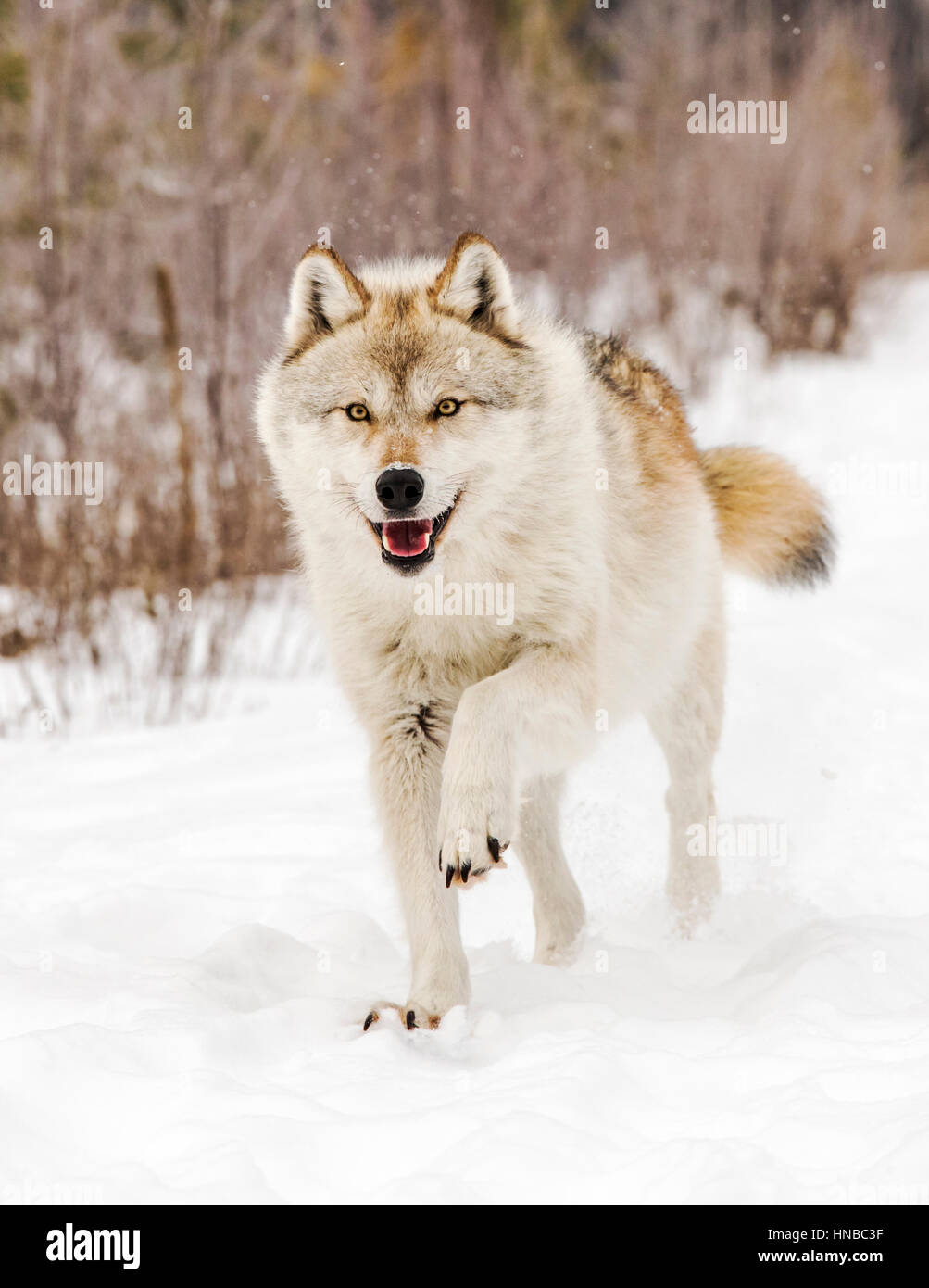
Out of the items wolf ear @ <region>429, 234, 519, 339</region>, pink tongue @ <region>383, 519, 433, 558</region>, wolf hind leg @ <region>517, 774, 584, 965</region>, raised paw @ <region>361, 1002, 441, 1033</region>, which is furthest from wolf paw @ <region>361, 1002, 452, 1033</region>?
wolf ear @ <region>429, 234, 519, 339</region>

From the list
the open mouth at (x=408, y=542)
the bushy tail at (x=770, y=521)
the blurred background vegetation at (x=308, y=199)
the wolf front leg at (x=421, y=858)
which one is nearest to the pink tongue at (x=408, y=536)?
the open mouth at (x=408, y=542)

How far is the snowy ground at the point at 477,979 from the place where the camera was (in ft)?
8.04

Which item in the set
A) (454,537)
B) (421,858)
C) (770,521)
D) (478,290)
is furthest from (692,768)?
(478,290)

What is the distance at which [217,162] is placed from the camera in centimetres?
763

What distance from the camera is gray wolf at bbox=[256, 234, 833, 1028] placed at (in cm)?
330

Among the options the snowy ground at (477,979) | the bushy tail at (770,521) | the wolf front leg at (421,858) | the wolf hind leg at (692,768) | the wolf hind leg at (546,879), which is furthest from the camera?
the bushy tail at (770,521)

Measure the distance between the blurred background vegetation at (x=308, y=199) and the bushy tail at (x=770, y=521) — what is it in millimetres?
3453

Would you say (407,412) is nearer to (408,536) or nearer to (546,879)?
(408,536)

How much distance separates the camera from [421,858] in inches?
142

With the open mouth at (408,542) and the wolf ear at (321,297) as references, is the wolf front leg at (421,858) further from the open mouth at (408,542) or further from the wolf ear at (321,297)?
the wolf ear at (321,297)

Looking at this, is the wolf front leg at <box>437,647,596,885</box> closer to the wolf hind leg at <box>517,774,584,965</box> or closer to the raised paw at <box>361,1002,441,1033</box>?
the raised paw at <box>361,1002,441,1033</box>

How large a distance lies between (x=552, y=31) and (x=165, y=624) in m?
16.5

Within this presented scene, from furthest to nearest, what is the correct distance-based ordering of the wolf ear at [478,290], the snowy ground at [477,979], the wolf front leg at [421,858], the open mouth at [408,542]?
the wolf ear at [478,290] < the wolf front leg at [421,858] < the open mouth at [408,542] < the snowy ground at [477,979]

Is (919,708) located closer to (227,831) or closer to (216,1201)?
(227,831)
